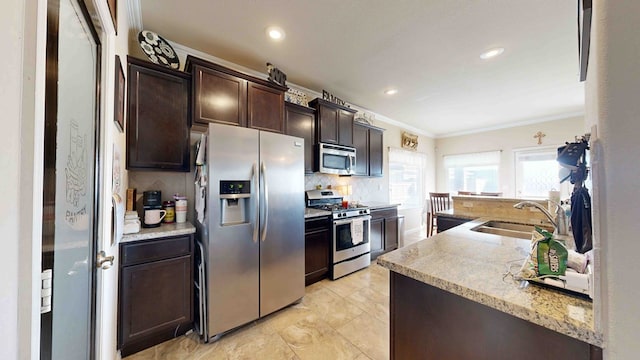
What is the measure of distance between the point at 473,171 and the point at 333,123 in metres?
4.40

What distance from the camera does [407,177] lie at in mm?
5363

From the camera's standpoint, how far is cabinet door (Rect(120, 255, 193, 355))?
1.55 m

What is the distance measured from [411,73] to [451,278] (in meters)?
2.72

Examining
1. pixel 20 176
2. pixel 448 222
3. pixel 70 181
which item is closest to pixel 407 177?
pixel 448 222

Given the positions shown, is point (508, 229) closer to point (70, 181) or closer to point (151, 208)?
point (70, 181)

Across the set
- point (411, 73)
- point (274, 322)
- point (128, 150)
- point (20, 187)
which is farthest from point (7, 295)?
point (411, 73)

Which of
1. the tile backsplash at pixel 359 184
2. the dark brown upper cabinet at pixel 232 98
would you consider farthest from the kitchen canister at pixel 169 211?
the tile backsplash at pixel 359 184

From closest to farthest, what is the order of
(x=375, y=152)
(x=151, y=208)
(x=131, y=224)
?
(x=131, y=224)
(x=151, y=208)
(x=375, y=152)

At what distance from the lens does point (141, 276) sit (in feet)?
5.26

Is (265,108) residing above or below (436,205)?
above

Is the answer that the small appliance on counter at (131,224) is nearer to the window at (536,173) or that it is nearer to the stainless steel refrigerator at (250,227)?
the stainless steel refrigerator at (250,227)

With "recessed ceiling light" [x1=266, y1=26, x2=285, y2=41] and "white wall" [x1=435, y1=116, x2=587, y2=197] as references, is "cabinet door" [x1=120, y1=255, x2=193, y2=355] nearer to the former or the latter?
"recessed ceiling light" [x1=266, y1=26, x2=285, y2=41]

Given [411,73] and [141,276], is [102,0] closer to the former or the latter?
[141,276]

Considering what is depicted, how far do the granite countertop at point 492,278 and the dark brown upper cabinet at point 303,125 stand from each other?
200 centimetres
